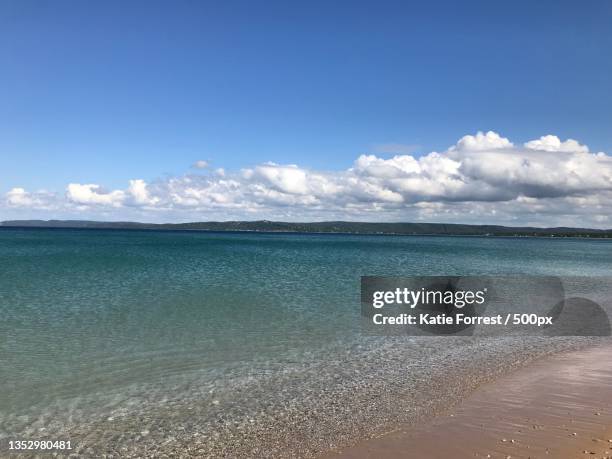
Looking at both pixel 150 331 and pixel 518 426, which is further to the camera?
pixel 150 331

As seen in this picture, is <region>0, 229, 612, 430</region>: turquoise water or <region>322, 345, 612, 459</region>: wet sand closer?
<region>322, 345, 612, 459</region>: wet sand

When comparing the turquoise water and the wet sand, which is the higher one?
the wet sand

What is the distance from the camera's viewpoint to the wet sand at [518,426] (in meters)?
8.43

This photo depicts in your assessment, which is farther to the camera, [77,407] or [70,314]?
[70,314]

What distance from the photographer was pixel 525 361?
15.1m

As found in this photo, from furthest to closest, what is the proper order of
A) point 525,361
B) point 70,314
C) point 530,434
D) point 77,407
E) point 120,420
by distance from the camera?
1. point 70,314
2. point 525,361
3. point 77,407
4. point 120,420
5. point 530,434

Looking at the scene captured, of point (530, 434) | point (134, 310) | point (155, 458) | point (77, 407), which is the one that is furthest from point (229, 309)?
point (530, 434)

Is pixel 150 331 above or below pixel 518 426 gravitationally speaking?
below

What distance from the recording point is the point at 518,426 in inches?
374

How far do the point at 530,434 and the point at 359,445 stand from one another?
10.9 ft

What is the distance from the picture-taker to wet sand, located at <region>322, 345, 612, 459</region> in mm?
8428

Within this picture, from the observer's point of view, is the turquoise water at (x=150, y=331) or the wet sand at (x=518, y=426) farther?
the turquoise water at (x=150, y=331)

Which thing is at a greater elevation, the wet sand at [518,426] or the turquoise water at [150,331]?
the wet sand at [518,426]

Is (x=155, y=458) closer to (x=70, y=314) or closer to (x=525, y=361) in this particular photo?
(x=525, y=361)
